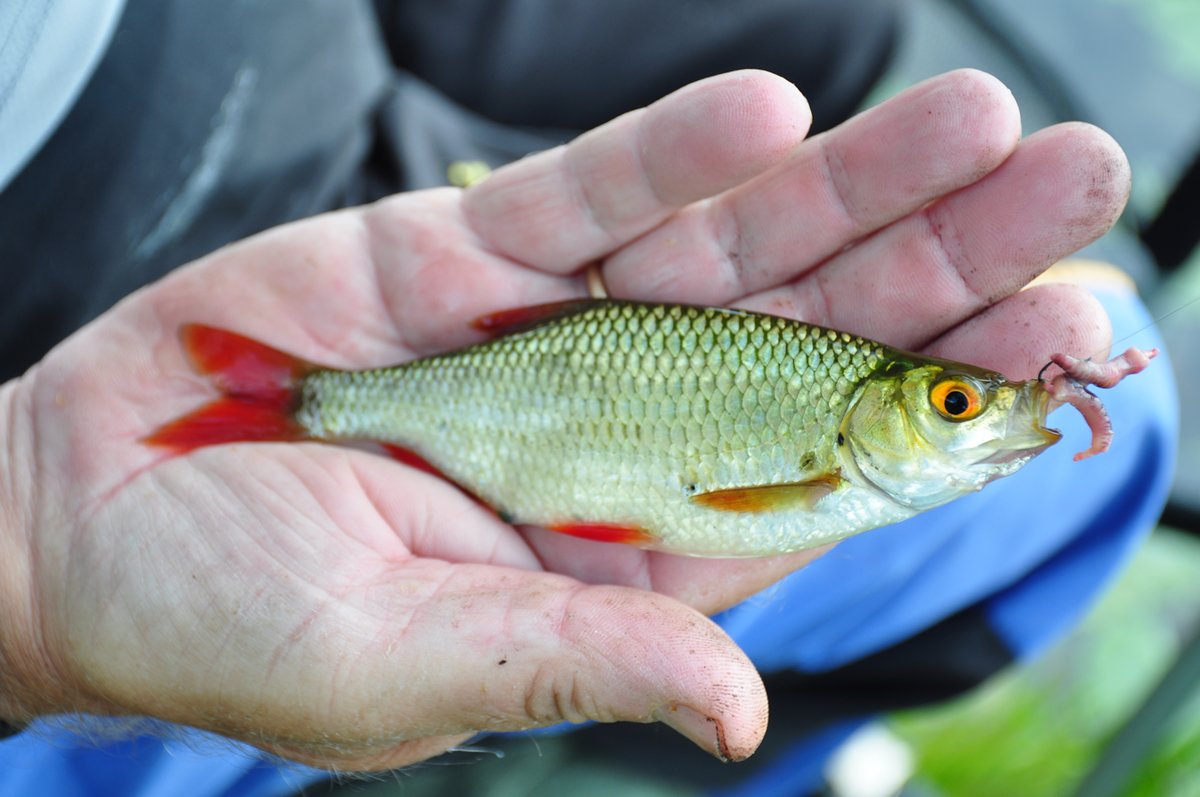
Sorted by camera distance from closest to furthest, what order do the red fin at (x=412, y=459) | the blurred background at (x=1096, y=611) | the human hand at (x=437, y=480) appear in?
the human hand at (x=437, y=480) → the red fin at (x=412, y=459) → the blurred background at (x=1096, y=611)

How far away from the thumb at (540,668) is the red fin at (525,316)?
0.65 meters

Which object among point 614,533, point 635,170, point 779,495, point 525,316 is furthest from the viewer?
point 525,316

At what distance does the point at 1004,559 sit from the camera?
2.65 metres

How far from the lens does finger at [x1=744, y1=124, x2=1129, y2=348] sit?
5.92ft

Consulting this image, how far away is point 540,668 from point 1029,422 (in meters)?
0.98

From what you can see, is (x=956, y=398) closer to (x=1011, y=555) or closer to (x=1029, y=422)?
(x=1029, y=422)

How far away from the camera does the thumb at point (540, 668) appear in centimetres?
155

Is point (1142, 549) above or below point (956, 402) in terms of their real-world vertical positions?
below

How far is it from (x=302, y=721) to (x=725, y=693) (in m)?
0.79

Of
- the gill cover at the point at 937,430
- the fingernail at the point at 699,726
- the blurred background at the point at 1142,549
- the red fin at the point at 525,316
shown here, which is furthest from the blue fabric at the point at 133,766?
the blurred background at the point at 1142,549

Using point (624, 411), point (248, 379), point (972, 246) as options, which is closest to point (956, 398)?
point (972, 246)

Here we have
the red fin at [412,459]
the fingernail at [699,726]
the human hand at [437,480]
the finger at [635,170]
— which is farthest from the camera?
the red fin at [412,459]

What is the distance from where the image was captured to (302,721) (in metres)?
1.74

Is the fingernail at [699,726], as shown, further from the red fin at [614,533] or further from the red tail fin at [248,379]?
the red tail fin at [248,379]
